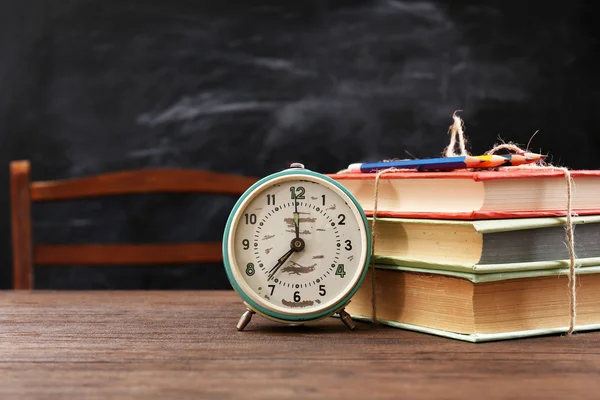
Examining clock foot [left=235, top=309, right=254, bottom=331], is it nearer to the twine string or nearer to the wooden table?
the wooden table

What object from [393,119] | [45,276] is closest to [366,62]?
[393,119]

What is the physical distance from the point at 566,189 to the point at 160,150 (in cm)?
191

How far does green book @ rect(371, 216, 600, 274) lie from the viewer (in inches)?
39.2

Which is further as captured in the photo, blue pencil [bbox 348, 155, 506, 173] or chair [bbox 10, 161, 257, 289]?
chair [bbox 10, 161, 257, 289]

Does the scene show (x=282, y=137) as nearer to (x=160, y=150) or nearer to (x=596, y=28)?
(x=160, y=150)

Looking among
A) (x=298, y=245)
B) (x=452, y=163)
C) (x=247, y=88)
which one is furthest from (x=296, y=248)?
(x=247, y=88)

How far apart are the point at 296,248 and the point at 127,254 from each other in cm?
106

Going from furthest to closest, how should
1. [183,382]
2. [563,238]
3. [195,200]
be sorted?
[195,200]
[563,238]
[183,382]

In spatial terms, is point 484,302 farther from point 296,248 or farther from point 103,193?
point 103,193

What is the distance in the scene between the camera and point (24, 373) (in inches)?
33.3

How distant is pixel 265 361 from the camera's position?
890mm

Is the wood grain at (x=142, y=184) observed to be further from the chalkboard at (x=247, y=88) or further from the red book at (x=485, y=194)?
the red book at (x=485, y=194)

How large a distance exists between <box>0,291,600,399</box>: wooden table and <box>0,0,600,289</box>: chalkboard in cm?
160

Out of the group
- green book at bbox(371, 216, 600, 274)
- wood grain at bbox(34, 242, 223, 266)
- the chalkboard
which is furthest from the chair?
green book at bbox(371, 216, 600, 274)
